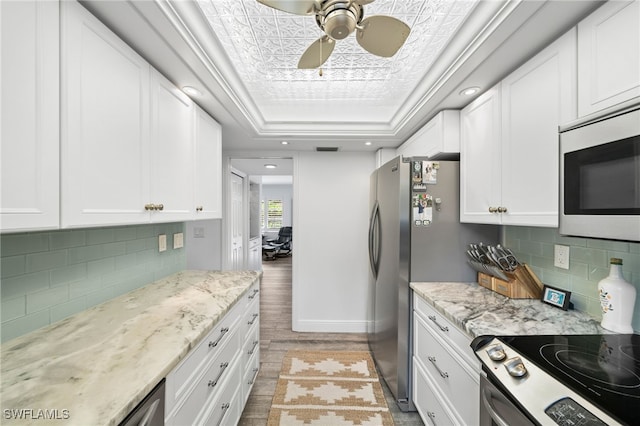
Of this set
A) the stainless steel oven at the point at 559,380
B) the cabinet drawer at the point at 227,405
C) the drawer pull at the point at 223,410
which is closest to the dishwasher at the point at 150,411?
the cabinet drawer at the point at 227,405

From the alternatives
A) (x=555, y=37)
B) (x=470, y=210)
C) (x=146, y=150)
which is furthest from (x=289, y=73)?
(x=470, y=210)

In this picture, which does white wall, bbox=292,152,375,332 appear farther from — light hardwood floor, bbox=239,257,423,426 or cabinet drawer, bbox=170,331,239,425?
cabinet drawer, bbox=170,331,239,425

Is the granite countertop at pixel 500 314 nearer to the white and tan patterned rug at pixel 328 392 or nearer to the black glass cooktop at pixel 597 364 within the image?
the black glass cooktop at pixel 597 364

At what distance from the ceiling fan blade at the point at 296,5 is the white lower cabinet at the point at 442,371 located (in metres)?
1.62

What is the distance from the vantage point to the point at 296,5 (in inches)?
37.2

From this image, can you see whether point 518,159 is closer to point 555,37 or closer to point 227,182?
point 555,37

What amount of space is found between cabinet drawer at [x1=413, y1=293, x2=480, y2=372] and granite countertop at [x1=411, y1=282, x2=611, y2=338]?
54mm

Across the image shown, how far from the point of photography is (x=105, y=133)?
41.9 inches

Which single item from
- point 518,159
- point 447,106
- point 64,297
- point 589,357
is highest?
point 447,106

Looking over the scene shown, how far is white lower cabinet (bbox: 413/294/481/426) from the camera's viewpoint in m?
1.21

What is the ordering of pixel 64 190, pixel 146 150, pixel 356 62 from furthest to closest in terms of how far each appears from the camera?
pixel 356 62
pixel 146 150
pixel 64 190

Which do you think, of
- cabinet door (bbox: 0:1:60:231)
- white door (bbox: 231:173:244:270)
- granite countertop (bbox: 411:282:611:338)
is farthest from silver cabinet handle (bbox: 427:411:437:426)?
white door (bbox: 231:173:244:270)

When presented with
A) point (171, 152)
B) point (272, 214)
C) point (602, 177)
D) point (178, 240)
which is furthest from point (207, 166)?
point (272, 214)

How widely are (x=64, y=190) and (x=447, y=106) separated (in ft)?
7.37
